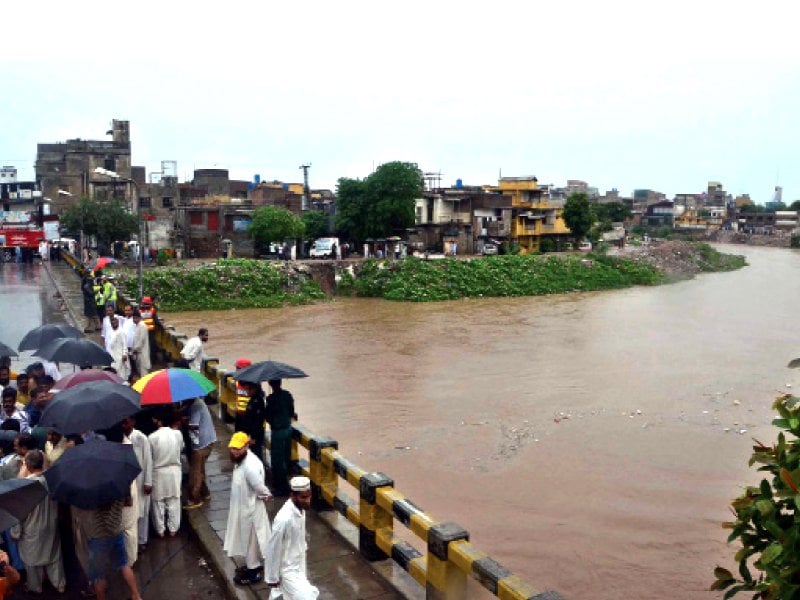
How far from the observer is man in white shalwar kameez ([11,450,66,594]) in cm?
593

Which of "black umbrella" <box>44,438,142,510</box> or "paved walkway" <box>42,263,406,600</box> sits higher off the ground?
"black umbrella" <box>44,438,142,510</box>

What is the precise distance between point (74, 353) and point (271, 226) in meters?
37.3

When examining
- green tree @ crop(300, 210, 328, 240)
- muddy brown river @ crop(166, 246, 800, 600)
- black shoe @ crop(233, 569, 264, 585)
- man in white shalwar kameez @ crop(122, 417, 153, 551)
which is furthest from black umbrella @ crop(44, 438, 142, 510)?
green tree @ crop(300, 210, 328, 240)

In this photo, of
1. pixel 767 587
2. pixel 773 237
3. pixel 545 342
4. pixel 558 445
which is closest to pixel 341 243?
pixel 545 342

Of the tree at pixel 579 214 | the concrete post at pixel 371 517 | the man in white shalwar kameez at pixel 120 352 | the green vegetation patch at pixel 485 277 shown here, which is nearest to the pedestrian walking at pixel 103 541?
the concrete post at pixel 371 517

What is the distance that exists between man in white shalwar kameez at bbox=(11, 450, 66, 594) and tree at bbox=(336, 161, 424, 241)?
4350 centimetres

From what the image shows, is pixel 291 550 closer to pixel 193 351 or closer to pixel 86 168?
pixel 193 351

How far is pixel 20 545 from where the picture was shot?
595 centimetres

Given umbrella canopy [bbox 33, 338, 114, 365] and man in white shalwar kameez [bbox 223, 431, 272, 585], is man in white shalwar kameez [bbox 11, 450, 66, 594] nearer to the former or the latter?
man in white shalwar kameez [bbox 223, 431, 272, 585]

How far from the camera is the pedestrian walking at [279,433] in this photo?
7.69 metres

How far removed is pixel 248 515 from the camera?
236 inches

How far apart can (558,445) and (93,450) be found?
10.6m

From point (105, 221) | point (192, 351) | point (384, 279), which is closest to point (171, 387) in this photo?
point (192, 351)

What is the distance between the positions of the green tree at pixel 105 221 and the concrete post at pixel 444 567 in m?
38.3
